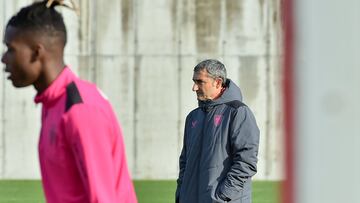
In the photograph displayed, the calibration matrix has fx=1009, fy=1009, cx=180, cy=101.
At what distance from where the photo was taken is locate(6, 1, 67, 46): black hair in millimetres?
3365

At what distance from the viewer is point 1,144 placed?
16.0 meters

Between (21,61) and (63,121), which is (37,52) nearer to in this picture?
(21,61)

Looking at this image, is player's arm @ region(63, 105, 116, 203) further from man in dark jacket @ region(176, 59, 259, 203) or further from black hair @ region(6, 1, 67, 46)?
man in dark jacket @ region(176, 59, 259, 203)

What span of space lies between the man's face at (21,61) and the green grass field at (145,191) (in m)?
8.23

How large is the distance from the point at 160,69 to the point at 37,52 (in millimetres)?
12803

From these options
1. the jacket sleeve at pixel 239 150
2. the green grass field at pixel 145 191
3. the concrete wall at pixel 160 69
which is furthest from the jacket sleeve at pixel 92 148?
the concrete wall at pixel 160 69

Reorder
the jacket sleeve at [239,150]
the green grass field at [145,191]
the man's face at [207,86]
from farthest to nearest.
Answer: the green grass field at [145,191] < the man's face at [207,86] < the jacket sleeve at [239,150]

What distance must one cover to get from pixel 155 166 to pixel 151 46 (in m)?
1.93

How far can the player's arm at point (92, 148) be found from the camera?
3025 millimetres

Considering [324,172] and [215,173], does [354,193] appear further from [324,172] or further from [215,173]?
[215,173]

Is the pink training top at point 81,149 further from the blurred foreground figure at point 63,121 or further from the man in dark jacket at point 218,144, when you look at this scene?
the man in dark jacket at point 218,144

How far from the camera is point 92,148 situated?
303 cm

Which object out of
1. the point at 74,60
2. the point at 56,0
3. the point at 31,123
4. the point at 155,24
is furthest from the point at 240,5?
the point at 56,0

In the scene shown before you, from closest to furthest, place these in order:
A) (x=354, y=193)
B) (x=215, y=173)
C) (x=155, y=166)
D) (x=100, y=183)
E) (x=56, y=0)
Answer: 1. (x=354, y=193)
2. (x=100, y=183)
3. (x=56, y=0)
4. (x=215, y=173)
5. (x=155, y=166)
